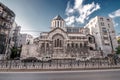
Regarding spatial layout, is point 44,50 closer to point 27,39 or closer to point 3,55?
point 3,55

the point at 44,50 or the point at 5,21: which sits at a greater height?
the point at 5,21

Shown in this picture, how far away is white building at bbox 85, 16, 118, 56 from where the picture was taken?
146ft

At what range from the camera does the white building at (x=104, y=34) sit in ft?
146

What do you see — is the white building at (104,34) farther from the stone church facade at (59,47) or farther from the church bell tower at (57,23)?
the church bell tower at (57,23)

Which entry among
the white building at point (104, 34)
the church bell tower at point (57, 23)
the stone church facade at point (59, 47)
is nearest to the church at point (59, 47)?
the stone church facade at point (59, 47)

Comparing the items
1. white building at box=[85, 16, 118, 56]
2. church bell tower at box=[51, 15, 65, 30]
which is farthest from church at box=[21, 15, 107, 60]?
white building at box=[85, 16, 118, 56]

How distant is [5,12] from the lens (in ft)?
128

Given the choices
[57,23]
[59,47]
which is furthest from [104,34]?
[59,47]

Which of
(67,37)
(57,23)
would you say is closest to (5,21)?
(57,23)

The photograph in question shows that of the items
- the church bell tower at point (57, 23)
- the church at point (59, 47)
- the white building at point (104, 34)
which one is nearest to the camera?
the church at point (59, 47)

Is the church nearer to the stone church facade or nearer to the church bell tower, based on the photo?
the stone church facade

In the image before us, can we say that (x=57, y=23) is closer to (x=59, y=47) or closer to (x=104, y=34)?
(x=59, y=47)

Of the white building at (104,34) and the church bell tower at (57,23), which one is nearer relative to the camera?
the white building at (104,34)

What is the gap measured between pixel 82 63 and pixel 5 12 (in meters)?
41.1
